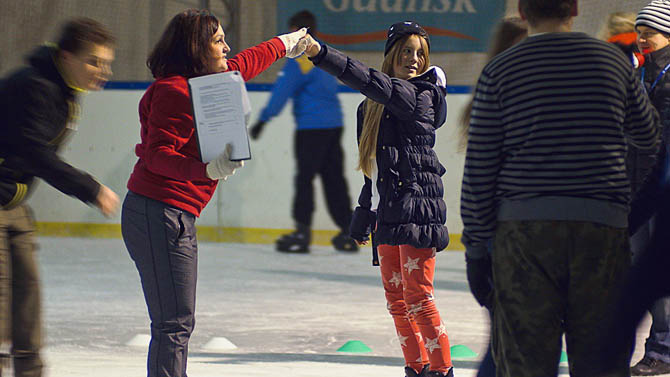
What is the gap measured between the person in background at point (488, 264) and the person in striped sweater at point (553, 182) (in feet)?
0.32

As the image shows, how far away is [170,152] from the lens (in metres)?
3.31

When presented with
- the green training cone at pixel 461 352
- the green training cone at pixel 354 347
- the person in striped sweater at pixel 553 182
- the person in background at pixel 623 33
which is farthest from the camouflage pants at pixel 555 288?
the green training cone at pixel 354 347

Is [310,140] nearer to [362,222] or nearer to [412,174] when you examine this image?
[362,222]

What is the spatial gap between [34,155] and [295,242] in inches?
278

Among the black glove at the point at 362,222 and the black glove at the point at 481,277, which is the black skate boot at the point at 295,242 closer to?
the black glove at the point at 362,222

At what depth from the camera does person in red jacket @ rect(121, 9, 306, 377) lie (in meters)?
3.34

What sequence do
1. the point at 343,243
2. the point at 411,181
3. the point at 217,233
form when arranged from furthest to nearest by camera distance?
the point at 217,233 < the point at 343,243 < the point at 411,181

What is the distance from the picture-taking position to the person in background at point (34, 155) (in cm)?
336

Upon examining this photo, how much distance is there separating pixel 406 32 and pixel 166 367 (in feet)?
4.78

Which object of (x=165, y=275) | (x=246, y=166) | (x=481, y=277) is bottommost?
(x=246, y=166)

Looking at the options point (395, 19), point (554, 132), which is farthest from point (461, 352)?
point (395, 19)

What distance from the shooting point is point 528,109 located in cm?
267

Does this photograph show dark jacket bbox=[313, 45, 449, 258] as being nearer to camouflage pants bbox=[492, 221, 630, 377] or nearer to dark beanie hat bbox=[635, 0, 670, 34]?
dark beanie hat bbox=[635, 0, 670, 34]

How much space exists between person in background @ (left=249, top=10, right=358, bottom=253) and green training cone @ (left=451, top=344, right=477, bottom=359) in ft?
16.1
